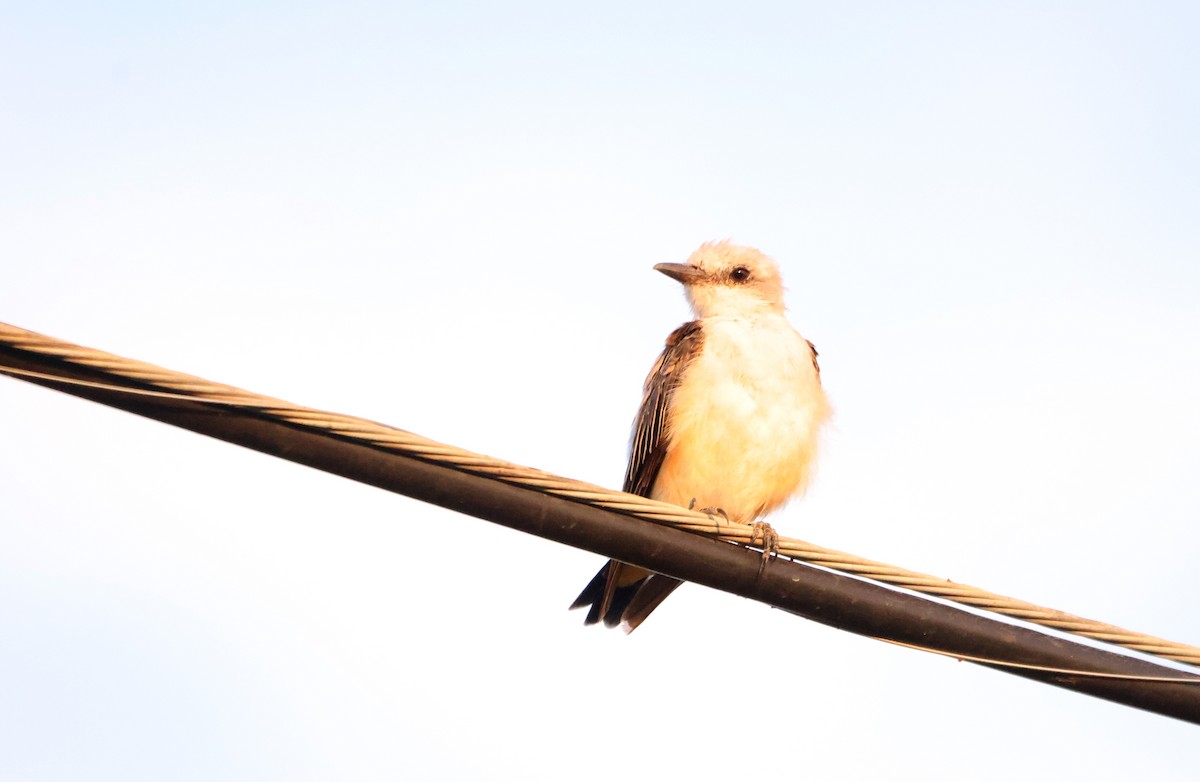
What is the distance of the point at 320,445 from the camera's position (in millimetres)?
3727

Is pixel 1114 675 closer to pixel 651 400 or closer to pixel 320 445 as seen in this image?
pixel 320 445

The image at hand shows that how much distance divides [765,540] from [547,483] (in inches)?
38.8

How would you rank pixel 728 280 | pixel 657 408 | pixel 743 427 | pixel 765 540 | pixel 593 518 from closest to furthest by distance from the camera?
1. pixel 593 518
2. pixel 765 540
3. pixel 743 427
4. pixel 657 408
5. pixel 728 280

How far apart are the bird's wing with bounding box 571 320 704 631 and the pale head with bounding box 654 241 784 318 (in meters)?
0.53

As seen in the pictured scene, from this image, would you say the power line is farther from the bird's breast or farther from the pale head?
the pale head

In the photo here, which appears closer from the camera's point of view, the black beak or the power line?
the power line

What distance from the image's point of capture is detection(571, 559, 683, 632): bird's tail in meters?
6.30

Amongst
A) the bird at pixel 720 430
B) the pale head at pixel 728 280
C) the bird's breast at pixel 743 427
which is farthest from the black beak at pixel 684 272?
the bird's breast at pixel 743 427

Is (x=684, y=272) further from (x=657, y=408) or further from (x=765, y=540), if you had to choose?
(x=765, y=540)

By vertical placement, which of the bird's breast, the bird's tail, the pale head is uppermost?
the pale head

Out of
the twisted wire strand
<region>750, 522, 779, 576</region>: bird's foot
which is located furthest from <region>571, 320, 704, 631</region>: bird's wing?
the twisted wire strand

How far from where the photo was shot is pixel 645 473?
23.7ft

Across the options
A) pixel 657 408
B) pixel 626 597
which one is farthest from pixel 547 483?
pixel 657 408

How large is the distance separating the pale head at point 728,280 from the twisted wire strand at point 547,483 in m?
3.47
